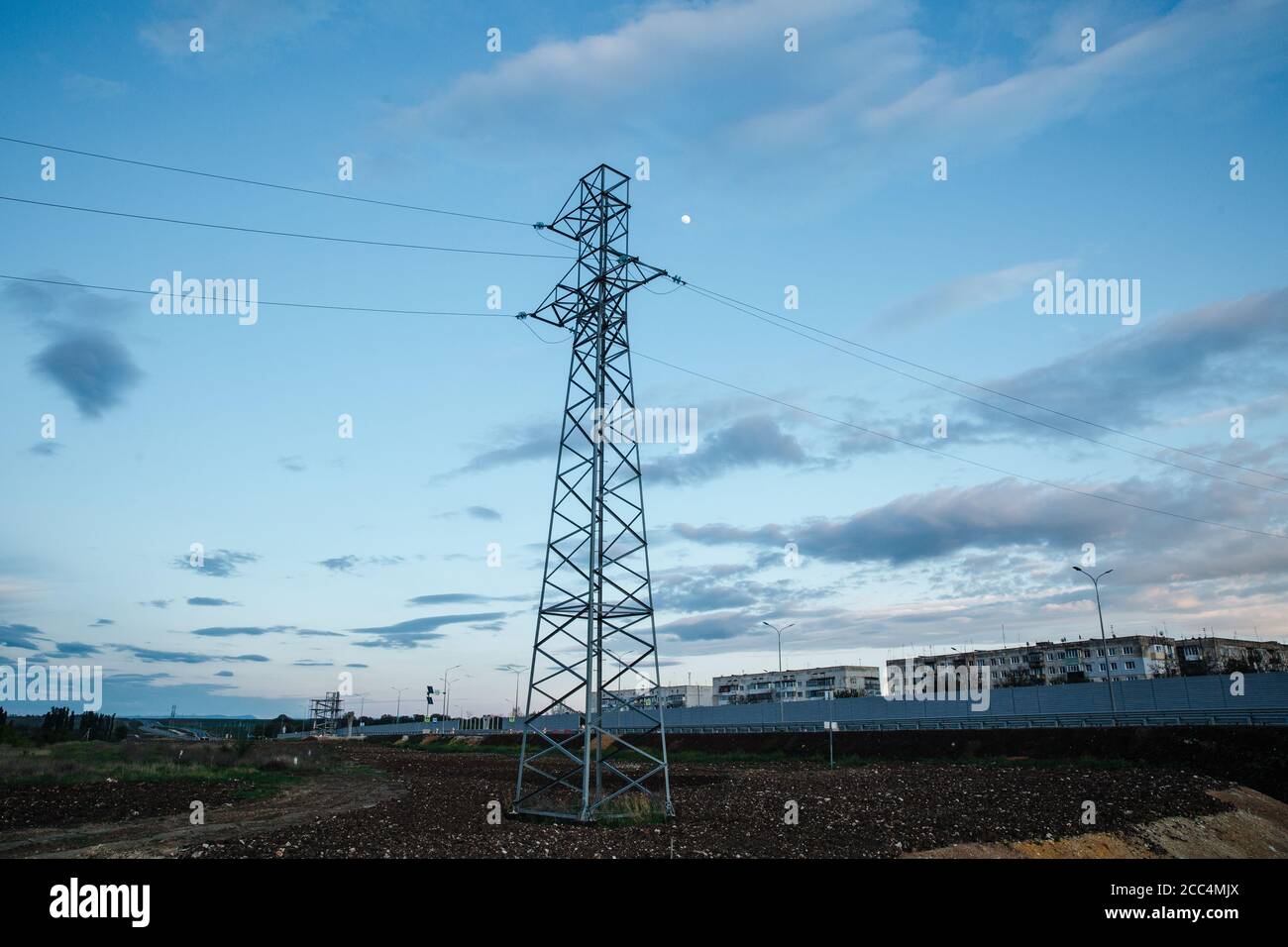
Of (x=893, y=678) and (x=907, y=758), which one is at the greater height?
(x=907, y=758)

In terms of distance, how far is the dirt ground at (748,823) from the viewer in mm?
16922

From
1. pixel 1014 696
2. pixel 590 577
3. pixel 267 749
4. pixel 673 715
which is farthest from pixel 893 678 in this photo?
pixel 590 577

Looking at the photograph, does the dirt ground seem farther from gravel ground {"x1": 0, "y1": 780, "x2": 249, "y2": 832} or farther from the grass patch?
the grass patch

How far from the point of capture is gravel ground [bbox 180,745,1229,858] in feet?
54.1

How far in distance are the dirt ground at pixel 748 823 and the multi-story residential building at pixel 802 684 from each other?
139 metres

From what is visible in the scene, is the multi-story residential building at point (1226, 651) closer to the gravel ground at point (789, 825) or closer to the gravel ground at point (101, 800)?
the gravel ground at point (789, 825)

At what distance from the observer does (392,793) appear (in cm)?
3616

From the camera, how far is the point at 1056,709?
5800 centimetres

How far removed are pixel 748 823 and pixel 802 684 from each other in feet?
565

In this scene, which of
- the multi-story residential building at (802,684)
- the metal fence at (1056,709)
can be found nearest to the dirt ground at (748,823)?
the metal fence at (1056,709)

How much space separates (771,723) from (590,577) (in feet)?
206
